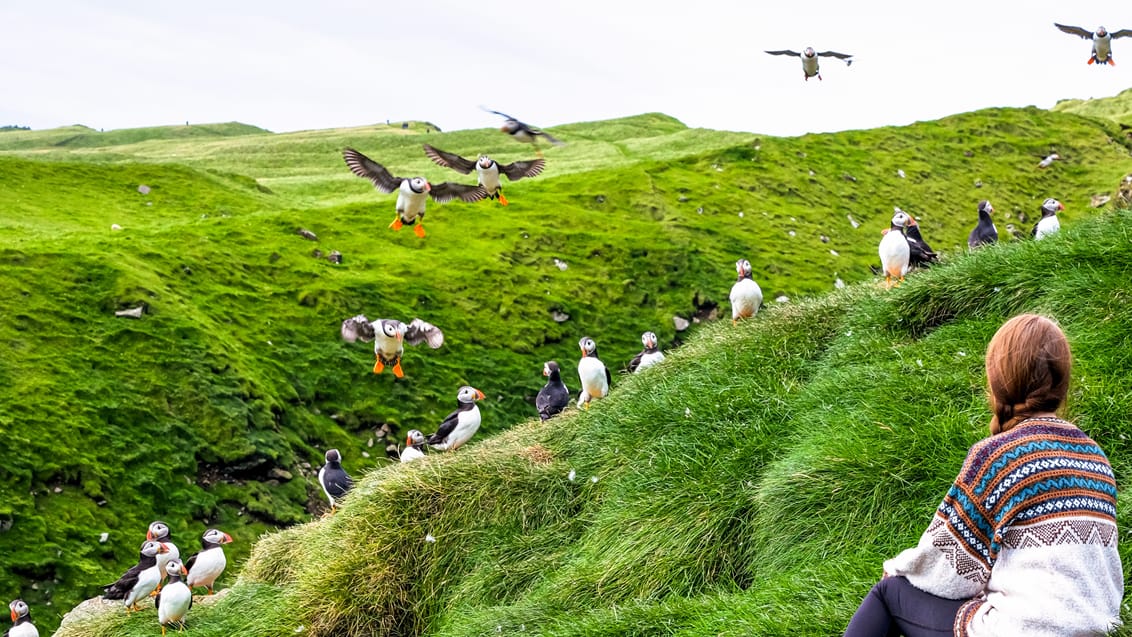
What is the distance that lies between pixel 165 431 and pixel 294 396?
3164 millimetres

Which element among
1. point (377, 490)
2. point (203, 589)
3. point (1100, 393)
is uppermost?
point (1100, 393)

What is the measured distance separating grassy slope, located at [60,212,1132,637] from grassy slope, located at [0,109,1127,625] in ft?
2.92

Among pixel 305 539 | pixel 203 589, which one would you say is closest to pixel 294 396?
pixel 203 589

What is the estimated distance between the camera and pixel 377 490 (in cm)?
959

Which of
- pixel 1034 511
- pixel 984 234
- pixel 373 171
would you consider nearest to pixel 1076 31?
pixel 984 234

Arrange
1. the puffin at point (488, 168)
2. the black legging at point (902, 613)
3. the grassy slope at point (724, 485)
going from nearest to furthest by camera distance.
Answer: the black legging at point (902, 613) < the grassy slope at point (724, 485) < the puffin at point (488, 168)

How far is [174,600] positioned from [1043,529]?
8690mm

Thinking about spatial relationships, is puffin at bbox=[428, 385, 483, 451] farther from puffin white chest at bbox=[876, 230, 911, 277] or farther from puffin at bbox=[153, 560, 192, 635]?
puffin white chest at bbox=[876, 230, 911, 277]

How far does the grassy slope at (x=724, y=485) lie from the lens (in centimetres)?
638

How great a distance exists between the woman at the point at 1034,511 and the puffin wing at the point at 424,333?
9.35 metres

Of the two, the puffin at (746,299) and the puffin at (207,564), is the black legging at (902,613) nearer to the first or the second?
the puffin at (746,299)

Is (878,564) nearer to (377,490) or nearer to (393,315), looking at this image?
(377,490)

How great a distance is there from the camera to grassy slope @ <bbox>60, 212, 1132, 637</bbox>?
6379 mm

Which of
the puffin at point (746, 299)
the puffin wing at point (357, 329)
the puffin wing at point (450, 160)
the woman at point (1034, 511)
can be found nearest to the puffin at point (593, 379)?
the puffin at point (746, 299)
